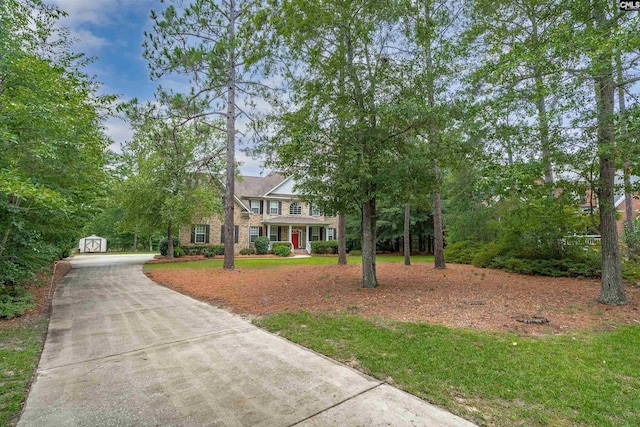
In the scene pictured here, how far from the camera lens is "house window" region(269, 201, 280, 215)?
93.8 feet

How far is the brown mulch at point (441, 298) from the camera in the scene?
5.91 m

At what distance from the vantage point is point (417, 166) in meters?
7.73

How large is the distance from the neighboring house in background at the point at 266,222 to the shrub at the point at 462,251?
11221mm

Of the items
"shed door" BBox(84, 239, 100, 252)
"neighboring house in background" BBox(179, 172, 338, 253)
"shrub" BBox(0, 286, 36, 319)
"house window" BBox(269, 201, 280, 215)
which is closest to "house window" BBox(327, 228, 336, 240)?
"neighboring house in background" BBox(179, 172, 338, 253)

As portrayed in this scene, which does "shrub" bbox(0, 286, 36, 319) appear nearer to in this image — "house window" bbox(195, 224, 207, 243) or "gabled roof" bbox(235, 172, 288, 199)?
"house window" bbox(195, 224, 207, 243)

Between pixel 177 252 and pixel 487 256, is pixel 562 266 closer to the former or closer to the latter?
pixel 487 256

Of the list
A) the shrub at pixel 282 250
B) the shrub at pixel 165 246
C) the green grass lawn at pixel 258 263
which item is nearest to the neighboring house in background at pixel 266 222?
the shrub at pixel 165 246

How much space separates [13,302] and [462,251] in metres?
17.3

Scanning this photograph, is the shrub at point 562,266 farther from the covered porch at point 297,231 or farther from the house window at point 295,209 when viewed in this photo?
the house window at point 295,209

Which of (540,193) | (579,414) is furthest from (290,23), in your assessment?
(579,414)

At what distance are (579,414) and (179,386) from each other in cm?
385

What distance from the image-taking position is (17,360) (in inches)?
168

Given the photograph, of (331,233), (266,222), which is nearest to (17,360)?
(266,222)

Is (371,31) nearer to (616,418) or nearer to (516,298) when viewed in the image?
(516,298)
